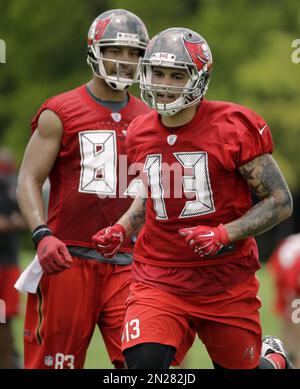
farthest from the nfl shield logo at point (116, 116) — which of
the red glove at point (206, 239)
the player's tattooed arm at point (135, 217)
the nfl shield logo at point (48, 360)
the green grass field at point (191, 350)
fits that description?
the green grass field at point (191, 350)

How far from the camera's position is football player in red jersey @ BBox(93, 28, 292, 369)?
5555mm

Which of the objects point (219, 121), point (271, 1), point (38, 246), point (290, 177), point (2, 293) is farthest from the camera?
point (271, 1)

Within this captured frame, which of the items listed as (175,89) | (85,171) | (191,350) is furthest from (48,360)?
(191,350)

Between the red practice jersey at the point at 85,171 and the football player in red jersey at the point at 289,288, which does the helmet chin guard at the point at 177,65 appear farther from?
the football player in red jersey at the point at 289,288

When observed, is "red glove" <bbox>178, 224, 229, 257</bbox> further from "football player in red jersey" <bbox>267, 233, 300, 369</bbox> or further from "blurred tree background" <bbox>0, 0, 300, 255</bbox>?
"blurred tree background" <bbox>0, 0, 300, 255</bbox>

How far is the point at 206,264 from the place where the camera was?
570 centimetres

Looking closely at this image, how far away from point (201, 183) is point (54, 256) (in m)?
0.97

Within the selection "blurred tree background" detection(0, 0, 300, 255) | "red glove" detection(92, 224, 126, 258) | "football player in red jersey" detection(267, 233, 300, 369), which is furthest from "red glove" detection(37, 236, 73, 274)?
"blurred tree background" detection(0, 0, 300, 255)

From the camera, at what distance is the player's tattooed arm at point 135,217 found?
20.0 feet

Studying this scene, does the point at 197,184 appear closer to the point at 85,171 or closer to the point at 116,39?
the point at 85,171

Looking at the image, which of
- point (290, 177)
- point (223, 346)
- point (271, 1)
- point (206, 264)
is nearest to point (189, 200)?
point (206, 264)

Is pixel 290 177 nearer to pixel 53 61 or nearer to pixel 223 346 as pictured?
pixel 53 61
